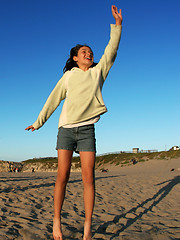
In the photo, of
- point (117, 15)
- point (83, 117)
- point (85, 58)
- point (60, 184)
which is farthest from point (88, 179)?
point (117, 15)

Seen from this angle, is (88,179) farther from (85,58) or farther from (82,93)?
(85,58)

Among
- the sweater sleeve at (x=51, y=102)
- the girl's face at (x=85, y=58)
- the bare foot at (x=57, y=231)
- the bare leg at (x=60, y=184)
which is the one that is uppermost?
the girl's face at (x=85, y=58)

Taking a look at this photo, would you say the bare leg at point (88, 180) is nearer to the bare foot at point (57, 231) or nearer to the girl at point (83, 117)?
the girl at point (83, 117)

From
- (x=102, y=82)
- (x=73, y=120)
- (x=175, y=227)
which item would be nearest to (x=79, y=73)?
(x=102, y=82)

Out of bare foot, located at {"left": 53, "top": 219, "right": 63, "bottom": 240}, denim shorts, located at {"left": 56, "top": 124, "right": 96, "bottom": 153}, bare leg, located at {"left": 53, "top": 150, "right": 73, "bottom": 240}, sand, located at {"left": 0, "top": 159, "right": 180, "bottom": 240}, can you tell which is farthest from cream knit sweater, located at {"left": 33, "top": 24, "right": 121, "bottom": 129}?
sand, located at {"left": 0, "top": 159, "right": 180, "bottom": 240}

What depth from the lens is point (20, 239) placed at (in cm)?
311

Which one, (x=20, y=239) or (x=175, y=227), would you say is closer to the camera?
(x=20, y=239)

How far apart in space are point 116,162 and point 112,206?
27.5 metres

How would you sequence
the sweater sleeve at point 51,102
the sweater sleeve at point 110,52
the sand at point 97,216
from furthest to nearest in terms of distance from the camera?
the sand at point 97,216 < the sweater sleeve at point 51,102 < the sweater sleeve at point 110,52

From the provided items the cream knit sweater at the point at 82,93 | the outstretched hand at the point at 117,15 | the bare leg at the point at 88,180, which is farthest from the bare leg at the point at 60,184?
the outstretched hand at the point at 117,15

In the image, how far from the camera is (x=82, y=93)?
2.76 m

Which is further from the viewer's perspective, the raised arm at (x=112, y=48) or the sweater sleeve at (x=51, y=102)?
the sweater sleeve at (x=51, y=102)

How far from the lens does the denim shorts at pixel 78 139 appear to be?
8.79 feet

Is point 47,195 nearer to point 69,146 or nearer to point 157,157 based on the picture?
point 69,146
